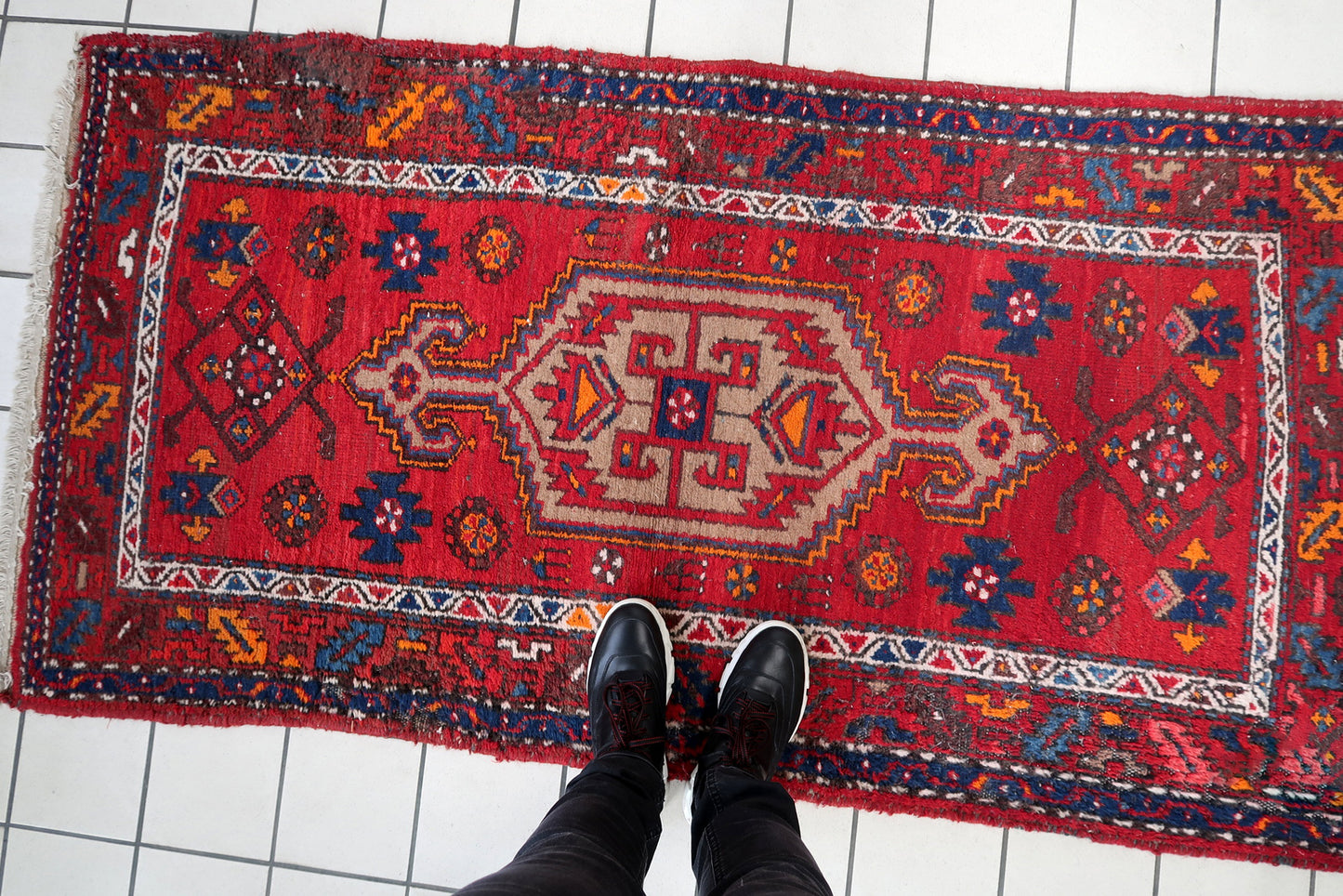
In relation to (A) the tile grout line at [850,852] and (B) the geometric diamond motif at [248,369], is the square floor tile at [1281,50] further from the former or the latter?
(B) the geometric diamond motif at [248,369]

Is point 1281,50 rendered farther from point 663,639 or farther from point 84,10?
point 84,10

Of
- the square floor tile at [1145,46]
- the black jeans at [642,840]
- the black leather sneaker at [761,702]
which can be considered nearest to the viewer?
the black jeans at [642,840]

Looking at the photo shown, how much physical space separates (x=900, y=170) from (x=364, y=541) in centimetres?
128

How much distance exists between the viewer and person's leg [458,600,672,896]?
3.20 feet

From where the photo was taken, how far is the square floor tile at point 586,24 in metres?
1.46

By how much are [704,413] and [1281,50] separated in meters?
1.32

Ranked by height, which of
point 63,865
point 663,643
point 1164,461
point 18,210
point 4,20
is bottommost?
point 63,865

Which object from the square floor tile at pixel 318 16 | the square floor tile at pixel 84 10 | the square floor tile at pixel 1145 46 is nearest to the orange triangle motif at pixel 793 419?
the square floor tile at pixel 1145 46

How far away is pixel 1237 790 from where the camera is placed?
1.33m

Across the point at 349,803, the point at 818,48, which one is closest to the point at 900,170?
the point at 818,48

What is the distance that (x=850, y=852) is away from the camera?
138 cm

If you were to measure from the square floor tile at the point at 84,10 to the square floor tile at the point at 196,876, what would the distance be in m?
1.72

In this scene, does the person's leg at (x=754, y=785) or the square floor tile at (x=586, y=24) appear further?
the square floor tile at (x=586, y=24)

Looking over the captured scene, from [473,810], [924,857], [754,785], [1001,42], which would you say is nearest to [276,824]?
[473,810]
